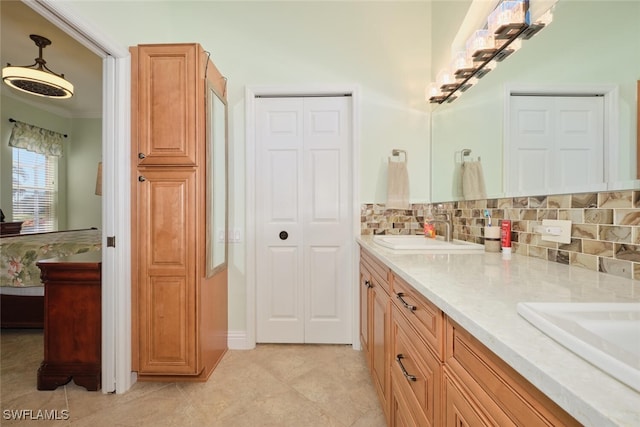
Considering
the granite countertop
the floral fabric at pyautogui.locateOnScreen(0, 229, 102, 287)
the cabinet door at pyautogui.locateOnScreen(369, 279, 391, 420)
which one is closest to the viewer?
the granite countertop

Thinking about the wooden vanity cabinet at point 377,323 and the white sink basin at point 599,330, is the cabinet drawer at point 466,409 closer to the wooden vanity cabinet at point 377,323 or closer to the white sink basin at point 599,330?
the white sink basin at point 599,330

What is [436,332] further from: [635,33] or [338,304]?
[338,304]

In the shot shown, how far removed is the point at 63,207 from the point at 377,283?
5892 millimetres

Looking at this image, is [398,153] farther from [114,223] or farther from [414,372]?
[114,223]

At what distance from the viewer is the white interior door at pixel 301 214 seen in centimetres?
243

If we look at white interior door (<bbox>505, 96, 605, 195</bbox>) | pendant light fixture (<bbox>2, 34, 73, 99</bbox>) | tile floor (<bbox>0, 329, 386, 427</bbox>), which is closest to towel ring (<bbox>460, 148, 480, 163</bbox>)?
white interior door (<bbox>505, 96, 605, 195</bbox>)

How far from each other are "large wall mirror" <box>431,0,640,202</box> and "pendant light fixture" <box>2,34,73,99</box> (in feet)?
13.0

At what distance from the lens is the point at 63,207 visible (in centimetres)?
494

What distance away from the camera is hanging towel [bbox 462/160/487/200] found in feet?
5.74

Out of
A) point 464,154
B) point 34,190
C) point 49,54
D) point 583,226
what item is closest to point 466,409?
point 583,226

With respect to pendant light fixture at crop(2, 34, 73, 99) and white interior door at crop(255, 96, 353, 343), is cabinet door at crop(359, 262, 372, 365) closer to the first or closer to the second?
white interior door at crop(255, 96, 353, 343)

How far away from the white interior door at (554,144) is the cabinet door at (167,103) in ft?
6.05

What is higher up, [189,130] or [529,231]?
[189,130]

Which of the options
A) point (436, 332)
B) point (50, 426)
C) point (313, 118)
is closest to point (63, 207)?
point (50, 426)
